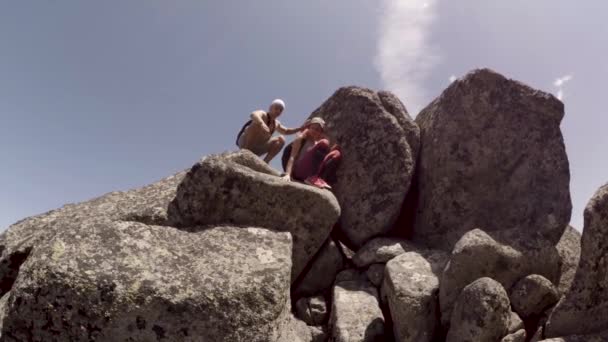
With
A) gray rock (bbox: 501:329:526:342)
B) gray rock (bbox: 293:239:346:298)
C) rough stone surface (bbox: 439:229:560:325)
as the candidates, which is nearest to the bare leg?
gray rock (bbox: 293:239:346:298)

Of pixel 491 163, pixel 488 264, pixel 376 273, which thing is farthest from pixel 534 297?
pixel 491 163

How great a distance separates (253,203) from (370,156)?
5.68 meters

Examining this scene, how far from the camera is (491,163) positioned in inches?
564

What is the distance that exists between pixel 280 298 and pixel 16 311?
5176 millimetres

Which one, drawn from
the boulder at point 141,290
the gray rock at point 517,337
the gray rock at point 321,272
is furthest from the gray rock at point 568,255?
the boulder at point 141,290

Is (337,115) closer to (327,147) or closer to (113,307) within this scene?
(327,147)

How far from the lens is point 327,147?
15.5 metres

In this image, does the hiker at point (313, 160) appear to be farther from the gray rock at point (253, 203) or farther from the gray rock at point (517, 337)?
the gray rock at point (517, 337)

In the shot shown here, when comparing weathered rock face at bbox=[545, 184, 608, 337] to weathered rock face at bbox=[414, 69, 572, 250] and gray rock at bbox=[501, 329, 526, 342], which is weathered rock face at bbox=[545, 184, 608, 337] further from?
weathered rock face at bbox=[414, 69, 572, 250]

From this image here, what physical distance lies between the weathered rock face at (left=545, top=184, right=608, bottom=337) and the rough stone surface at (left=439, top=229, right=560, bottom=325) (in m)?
1.56

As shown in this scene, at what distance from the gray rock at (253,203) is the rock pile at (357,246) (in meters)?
0.04

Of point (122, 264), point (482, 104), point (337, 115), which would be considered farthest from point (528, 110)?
point (122, 264)

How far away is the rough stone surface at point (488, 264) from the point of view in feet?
33.9

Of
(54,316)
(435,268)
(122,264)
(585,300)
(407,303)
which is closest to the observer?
(54,316)
